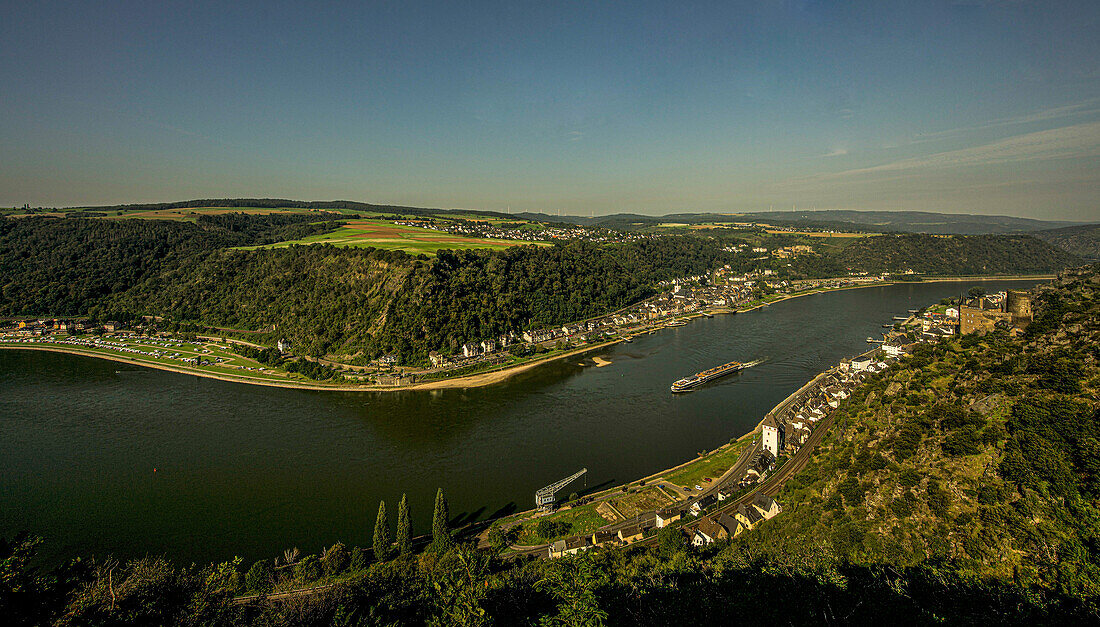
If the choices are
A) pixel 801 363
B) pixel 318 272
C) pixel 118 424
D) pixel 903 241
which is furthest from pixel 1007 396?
pixel 903 241

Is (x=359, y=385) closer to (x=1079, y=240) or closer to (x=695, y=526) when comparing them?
(x=695, y=526)

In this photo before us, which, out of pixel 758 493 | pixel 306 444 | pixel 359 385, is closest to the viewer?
pixel 758 493

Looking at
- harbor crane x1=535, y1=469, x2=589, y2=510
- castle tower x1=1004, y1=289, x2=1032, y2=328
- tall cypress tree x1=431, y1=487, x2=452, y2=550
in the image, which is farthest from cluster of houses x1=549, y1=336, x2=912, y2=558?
castle tower x1=1004, y1=289, x2=1032, y2=328

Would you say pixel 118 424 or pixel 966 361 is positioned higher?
pixel 966 361

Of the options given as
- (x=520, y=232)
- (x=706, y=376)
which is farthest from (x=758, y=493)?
(x=520, y=232)

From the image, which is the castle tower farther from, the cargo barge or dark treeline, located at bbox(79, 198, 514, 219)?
dark treeline, located at bbox(79, 198, 514, 219)

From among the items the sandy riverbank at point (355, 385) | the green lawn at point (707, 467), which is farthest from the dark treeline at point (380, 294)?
the green lawn at point (707, 467)

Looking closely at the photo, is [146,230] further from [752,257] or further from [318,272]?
[752,257]
